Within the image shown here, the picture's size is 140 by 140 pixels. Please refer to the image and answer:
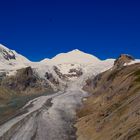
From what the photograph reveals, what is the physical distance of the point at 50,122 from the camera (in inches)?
6127

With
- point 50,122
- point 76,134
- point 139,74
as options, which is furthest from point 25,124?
point 139,74

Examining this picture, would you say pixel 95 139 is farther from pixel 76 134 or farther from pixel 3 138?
pixel 3 138

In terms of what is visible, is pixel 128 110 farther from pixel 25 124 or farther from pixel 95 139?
pixel 25 124

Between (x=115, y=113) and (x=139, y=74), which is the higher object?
(x=139, y=74)

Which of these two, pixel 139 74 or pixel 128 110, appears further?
pixel 139 74

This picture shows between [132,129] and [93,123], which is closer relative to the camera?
[132,129]

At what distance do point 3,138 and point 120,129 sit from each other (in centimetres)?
4930

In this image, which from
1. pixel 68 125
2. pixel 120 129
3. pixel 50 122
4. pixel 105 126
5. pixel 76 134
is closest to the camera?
pixel 120 129

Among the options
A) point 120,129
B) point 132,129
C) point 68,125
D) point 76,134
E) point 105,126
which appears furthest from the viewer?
point 68,125

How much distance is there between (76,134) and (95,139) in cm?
2262

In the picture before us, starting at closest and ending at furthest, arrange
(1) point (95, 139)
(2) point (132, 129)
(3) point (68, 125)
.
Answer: (2) point (132, 129) < (1) point (95, 139) < (3) point (68, 125)

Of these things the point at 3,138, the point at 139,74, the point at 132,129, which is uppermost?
the point at 139,74

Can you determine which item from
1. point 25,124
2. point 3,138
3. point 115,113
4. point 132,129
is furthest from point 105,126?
point 25,124

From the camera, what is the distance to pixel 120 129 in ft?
296
